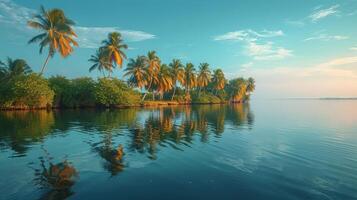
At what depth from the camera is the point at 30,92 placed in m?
41.2

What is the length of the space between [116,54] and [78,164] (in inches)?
1778

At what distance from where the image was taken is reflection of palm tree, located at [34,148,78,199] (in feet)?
22.9

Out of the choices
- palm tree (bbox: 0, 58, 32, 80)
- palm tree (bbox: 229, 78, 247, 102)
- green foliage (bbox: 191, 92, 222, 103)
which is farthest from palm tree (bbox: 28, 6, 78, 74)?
palm tree (bbox: 229, 78, 247, 102)

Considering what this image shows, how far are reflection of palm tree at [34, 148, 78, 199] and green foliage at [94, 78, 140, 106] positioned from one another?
42.5 m

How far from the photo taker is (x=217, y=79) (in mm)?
97125

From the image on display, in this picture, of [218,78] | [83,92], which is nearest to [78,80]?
[83,92]

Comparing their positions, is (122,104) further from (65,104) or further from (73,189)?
(73,189)

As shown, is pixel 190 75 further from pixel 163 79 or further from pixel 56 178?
pixel 56 178

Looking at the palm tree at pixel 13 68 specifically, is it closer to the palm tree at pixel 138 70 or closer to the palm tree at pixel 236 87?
the palm tree at pixel 138 70

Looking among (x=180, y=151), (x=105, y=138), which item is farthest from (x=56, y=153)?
(x=180, y=151)

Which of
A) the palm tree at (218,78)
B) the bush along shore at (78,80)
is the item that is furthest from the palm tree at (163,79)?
the palm tree at (218,78)

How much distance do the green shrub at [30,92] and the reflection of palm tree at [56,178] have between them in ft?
121

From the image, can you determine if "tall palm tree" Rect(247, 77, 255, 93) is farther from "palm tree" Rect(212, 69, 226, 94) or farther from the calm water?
the calm water

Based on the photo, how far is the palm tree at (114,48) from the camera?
171 ft
